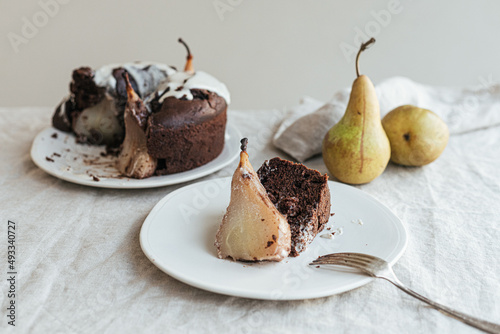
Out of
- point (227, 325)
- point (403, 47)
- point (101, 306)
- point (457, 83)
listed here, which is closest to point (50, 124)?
point (101, 306)

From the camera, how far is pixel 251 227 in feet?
3.91

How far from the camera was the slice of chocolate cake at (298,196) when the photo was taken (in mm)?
1269

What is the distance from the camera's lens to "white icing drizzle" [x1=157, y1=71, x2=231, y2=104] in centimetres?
180

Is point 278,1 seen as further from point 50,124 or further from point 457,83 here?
point 50,124

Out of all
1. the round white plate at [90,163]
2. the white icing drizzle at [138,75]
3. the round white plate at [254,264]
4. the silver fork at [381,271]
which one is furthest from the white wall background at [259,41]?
the silver fork at [381,271]

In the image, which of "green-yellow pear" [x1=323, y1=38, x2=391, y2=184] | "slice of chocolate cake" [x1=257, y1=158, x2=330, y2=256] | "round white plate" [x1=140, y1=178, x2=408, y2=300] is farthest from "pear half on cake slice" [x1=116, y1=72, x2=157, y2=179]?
"green-yellow pear" [x1=323, y1=38, x2=391, y2=184]

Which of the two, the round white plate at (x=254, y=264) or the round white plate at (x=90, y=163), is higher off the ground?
the round white plate at (x=254, y=264)

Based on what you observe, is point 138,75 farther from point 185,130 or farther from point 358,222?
point 358,222

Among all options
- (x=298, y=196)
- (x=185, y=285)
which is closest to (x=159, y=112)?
(x=298, y=196)

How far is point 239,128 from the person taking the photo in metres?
2.28

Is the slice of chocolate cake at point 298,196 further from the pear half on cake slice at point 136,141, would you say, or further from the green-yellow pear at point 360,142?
the pear half on cake slice at point 136,141

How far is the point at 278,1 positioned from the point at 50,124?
5.84 ft

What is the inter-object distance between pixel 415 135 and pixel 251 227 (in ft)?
2.98

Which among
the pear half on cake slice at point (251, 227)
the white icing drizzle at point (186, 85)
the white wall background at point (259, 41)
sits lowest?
the white wall background at point (259, 41)
